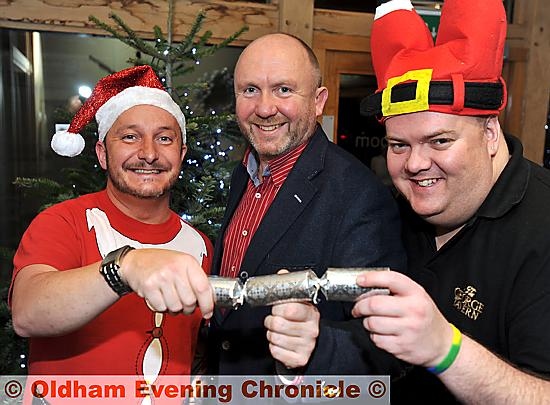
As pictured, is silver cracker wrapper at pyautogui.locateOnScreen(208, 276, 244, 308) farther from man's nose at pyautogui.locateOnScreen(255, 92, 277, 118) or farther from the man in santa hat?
man's nose at pyautogui.locateOnScreen(255, 92, 277, 118)

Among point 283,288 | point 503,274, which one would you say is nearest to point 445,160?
point 503,274

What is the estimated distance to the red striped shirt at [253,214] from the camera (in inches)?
73.9

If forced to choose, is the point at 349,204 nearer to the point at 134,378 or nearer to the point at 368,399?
the point at 368,399

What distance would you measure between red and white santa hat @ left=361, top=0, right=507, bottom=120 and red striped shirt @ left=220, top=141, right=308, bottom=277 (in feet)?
1.68

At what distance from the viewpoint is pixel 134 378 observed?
1.63m

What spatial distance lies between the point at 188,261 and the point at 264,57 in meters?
1.04

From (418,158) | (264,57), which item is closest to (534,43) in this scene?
(264,57)

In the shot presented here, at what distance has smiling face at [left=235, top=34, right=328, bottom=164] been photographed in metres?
1.92

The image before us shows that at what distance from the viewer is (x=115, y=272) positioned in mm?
1207

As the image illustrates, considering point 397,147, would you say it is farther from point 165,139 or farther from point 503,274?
point 165,139

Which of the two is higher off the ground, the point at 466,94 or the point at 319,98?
the point at 319,98

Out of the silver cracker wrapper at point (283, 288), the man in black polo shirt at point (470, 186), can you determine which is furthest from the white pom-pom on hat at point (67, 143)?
the silver cracker wrapper at point (283, 288)

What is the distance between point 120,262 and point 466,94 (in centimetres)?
92

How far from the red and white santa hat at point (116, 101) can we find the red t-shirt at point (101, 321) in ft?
0.96
